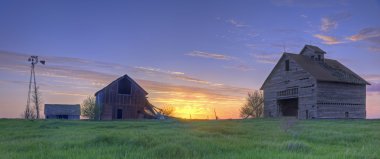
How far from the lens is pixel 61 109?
7850 centimetres

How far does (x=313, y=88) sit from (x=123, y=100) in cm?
3223

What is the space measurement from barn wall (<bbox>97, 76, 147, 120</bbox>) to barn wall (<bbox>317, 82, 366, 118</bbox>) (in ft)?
103

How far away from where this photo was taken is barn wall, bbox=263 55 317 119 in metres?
54.3

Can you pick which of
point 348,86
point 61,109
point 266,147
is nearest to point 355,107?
point 348,86

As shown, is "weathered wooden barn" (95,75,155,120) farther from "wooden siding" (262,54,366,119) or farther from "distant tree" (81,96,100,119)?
"wooden siding" (262,54,366,119)

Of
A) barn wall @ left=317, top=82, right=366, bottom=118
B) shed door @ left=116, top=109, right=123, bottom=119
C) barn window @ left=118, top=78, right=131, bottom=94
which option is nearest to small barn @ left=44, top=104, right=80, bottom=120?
shed door @ left=116, top=109, right=123, bottom=119

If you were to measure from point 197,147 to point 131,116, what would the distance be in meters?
57.1

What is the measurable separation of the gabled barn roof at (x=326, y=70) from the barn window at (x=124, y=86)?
988 inches

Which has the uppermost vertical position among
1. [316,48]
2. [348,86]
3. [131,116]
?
Result: [316,48]

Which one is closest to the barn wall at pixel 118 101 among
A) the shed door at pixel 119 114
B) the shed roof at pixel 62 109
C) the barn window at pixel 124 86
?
the shed door at pixel 119 114

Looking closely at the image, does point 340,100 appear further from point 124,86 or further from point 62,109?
point 62,109

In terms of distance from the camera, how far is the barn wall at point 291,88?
54.3 meters

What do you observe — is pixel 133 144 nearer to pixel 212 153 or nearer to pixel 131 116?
pixel 212 153

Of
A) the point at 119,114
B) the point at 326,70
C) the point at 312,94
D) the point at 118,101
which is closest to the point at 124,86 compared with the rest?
the point at 118,101
